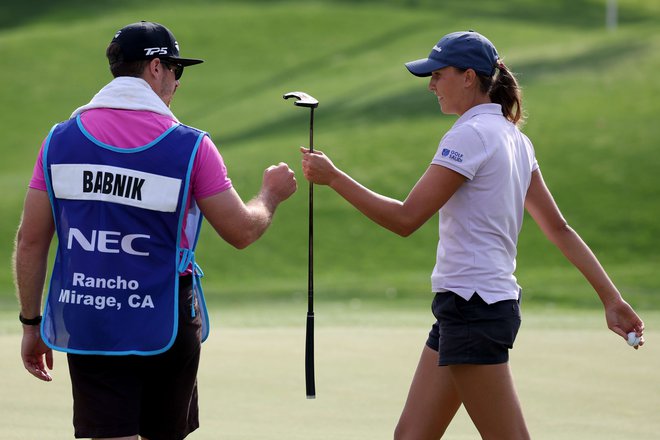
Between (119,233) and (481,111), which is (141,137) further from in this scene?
(481,111)

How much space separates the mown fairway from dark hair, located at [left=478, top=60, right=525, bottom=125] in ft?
7.66

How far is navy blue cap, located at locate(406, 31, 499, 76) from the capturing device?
13.5 feet

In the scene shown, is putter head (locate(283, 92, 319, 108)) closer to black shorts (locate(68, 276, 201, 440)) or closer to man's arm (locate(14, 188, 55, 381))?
black shorts (locate(68, 276, 201, 440))

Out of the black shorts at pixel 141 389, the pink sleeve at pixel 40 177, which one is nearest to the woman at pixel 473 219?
the black shorts at pixel 141 389

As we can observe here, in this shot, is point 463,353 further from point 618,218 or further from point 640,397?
point 618,218

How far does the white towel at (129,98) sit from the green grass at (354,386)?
2542 mm

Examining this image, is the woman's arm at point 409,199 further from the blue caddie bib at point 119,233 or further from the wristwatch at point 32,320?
the wristwatch at point 32,320

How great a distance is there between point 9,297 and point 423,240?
5920mm

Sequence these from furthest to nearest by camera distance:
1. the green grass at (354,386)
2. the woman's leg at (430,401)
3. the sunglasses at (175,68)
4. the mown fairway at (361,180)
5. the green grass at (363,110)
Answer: the green grass at (363,110) → the mown fairway at (361,180) → the green grass at (354,386) → the woman's leg at (430,401) → the sunglasses at (175,68)

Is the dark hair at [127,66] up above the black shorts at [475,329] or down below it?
above

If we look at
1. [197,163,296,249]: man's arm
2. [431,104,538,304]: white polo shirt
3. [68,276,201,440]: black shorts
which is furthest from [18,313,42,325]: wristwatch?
[431,104,538,304]: white polo shirt

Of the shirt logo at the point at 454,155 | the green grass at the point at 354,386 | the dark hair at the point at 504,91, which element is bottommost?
the green grass at the point at 354,386

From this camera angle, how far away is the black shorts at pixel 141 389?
3764mm

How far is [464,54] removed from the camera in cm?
411
